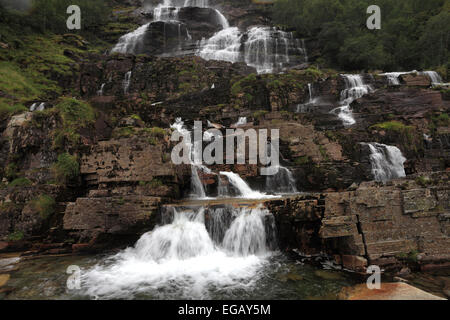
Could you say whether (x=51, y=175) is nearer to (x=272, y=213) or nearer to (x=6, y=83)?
(x=272, y=213)

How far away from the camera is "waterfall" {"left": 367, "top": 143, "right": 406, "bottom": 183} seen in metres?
12.3

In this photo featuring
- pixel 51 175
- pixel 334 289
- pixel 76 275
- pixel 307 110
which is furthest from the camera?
pixel 307 110

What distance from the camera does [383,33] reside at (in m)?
29.4

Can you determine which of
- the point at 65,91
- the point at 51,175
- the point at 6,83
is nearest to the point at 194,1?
the point at 65,91

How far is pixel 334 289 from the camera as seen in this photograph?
4.91 m

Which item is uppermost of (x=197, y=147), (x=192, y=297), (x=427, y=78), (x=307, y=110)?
(x=427, y=78)

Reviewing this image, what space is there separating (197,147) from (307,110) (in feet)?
34.4

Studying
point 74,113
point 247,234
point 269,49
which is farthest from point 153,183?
point 269,49

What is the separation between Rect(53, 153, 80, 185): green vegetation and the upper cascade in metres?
26.2

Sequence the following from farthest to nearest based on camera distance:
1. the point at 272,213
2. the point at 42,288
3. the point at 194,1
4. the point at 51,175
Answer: the point at 194,1 < the point at 51,175 < the point at 272,213 < the point at 42,288

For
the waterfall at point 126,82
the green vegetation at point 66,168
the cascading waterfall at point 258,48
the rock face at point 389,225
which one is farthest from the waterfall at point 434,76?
the waterfall at point 126,82

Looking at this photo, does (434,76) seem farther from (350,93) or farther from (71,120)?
(71,120)

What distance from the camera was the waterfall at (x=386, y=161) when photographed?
40.3ft

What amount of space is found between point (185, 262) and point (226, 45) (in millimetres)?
34344
